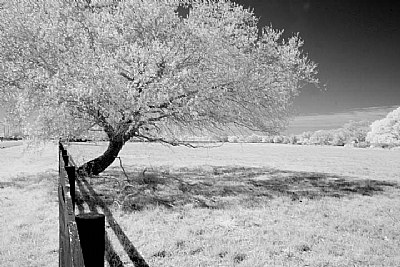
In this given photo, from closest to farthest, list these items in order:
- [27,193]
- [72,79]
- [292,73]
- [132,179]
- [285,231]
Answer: [285,231], [72,79], [27,193], [292,73], [132,179]

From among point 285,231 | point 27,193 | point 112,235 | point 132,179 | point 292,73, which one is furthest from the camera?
point 132,179

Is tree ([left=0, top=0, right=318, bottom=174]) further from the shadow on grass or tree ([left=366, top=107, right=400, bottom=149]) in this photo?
tree ([left=366, top=107, right=400, bottom=149])

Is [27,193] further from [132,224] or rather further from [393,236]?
[393,236]

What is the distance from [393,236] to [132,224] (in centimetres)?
584

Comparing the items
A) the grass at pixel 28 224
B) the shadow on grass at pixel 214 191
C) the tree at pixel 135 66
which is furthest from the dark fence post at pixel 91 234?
the tree at pixel 135 66

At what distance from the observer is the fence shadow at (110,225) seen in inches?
220

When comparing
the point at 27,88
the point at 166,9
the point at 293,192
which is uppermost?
the point at 166,9

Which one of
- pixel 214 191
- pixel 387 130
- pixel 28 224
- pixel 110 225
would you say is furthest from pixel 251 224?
pixel 387 130

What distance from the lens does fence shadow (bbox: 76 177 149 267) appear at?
5.59 m

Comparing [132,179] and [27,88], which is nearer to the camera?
[27,88]

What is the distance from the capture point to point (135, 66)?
11.4 m

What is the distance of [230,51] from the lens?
13.2 m

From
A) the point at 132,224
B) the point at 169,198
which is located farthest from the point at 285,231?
the point at 169,198

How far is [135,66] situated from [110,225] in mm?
5768
